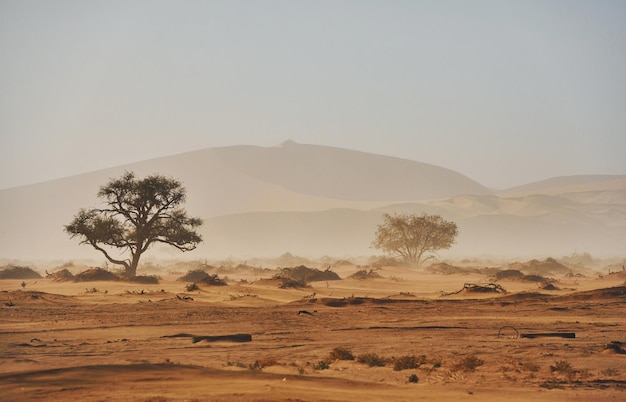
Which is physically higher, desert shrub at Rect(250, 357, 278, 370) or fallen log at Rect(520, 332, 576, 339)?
fallen log at Rect(520, 332, 576, 339)

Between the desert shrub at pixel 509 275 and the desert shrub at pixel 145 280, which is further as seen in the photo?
the desert shrub at pixel 509 275

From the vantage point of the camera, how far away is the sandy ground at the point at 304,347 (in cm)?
1379

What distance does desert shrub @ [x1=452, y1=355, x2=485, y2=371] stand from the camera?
16.3 meters

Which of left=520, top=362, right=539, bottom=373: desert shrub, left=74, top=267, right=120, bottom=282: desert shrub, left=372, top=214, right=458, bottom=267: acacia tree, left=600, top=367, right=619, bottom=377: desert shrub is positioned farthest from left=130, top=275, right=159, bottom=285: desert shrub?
left=600, top=367, right=619, bottom=377: desert shrub

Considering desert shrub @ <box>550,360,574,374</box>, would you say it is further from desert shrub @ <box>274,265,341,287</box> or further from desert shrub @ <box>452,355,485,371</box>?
desert shrub @ <box>274,265,341,287</box>

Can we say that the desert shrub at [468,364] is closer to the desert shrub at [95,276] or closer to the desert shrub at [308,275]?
the desert shrub at [95,276]

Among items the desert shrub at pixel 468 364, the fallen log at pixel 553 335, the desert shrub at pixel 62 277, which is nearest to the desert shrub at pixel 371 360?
the desert shrub at pixel 468 364

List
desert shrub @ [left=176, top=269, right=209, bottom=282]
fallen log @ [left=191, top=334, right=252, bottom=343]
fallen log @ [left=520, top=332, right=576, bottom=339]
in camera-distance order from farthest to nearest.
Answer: desert shrub @ [left=176, top=269, right=209, bottom=282] < fallen log @ [left=520, top=332, right=576, bottom=339] < fallen log @ [left=191, top=334, right=252, bottom=343]

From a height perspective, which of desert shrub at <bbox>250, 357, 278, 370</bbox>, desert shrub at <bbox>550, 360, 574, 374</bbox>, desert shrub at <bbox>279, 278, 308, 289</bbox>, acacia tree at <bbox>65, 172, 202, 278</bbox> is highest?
acacia tree at <bbox>65, 172, 202, 278</bbox>

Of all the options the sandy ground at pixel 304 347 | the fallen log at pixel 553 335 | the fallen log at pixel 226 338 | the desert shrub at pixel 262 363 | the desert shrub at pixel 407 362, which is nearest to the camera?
the sandy ground at pixel 304 347

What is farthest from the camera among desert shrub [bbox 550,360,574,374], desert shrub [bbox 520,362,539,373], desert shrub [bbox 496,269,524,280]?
desert shrub [bbox 496,269,524,280]

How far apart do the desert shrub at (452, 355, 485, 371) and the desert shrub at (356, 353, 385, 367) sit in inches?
62.5

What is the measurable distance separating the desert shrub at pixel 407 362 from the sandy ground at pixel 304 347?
3.7 inches

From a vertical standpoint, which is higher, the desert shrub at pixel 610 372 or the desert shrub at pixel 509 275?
the desert shrub at pixel 509 275
